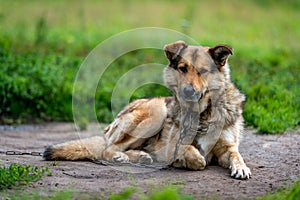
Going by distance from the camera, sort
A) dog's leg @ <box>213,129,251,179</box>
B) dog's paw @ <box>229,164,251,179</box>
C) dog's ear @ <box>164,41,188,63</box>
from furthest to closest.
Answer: dog's ear @ <box>164,41,188,63</box> < dog's leg @ <box>213,129,251,179</box> < dog's paw @ <box>229,164,251,179</box>

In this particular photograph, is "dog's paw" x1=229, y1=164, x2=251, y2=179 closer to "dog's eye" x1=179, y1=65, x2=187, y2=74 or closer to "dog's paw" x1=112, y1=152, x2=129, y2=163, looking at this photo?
"dog's eye" x1=179, y1=65, x2=187, y2=74

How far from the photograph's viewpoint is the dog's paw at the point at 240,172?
6.67 meters

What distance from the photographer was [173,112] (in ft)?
24.7

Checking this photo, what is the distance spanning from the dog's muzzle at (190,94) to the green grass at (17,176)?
1.93m

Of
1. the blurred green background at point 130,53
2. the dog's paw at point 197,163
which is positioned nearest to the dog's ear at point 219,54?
the dog's paw at point 197,163

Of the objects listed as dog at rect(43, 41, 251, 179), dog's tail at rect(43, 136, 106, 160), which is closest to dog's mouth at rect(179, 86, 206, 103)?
dog at rect(43, 41, 251, 179)

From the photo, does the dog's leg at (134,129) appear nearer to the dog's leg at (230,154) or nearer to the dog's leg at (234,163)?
the dog's leg at (230,154)

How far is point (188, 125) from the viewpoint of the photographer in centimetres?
737

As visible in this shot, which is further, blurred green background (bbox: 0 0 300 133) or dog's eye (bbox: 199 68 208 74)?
blurred green background (bbox: 0 0 300 133)

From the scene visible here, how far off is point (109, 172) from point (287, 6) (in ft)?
64.0

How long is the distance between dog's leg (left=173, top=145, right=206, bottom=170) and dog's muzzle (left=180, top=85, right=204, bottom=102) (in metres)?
0.60

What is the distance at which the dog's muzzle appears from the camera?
700 centimetres

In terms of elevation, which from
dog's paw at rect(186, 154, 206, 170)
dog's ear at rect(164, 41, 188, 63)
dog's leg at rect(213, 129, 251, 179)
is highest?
dog's ear at rect(164, 41, 188, 63)

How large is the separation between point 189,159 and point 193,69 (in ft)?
3.61
